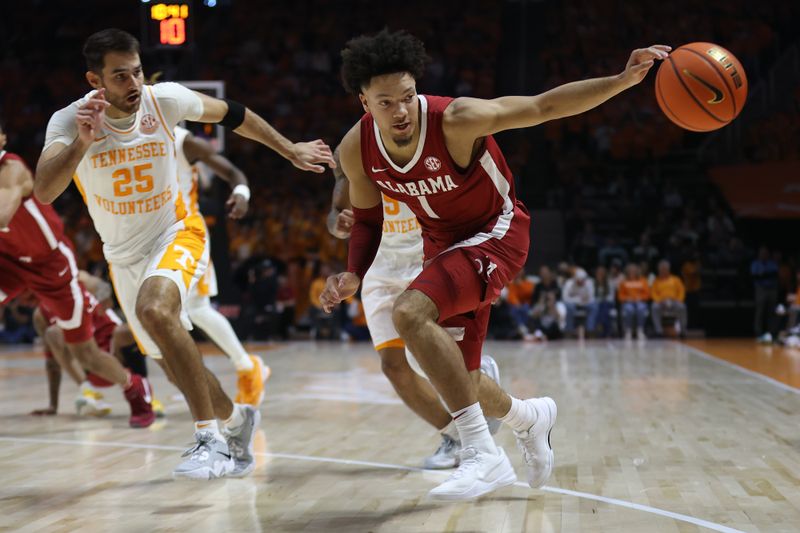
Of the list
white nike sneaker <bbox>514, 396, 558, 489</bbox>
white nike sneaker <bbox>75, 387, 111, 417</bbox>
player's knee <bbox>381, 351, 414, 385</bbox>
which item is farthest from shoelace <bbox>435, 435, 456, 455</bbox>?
white nike sneaker <bbox>75, 387, 111, 417</bbox>

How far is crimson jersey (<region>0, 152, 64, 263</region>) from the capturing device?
671 cm

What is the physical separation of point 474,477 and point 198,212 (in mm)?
2853

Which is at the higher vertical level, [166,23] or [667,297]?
[166,23]

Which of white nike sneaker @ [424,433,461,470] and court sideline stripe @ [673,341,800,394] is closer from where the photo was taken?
white nike sneaker @ [424,433,461,470]

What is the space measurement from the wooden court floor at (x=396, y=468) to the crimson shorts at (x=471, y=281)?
70 centimetres

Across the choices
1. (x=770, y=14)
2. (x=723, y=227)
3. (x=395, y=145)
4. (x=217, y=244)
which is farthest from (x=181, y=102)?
(x=770, y=14)

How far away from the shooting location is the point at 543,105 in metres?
3.75

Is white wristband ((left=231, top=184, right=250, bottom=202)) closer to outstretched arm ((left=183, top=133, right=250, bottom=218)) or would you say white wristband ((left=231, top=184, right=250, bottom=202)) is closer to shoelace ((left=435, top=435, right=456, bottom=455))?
outstretched arm ((left=183, top=133, right=250, bottom=218))

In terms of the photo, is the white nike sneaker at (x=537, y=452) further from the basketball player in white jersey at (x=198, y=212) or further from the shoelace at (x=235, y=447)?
the basketball player in white jersey at (x=198, y=212)

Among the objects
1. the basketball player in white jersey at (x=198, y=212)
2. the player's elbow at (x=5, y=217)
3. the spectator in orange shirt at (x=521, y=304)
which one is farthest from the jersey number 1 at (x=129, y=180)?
the spectator in orange shirt at (x=521, y=304)

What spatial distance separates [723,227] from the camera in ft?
60.9

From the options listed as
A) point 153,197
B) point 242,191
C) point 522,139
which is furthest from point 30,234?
point 522,139

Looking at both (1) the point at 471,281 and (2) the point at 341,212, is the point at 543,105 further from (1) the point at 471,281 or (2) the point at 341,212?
(2) the point at 341,212

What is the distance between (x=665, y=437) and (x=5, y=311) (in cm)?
1409
